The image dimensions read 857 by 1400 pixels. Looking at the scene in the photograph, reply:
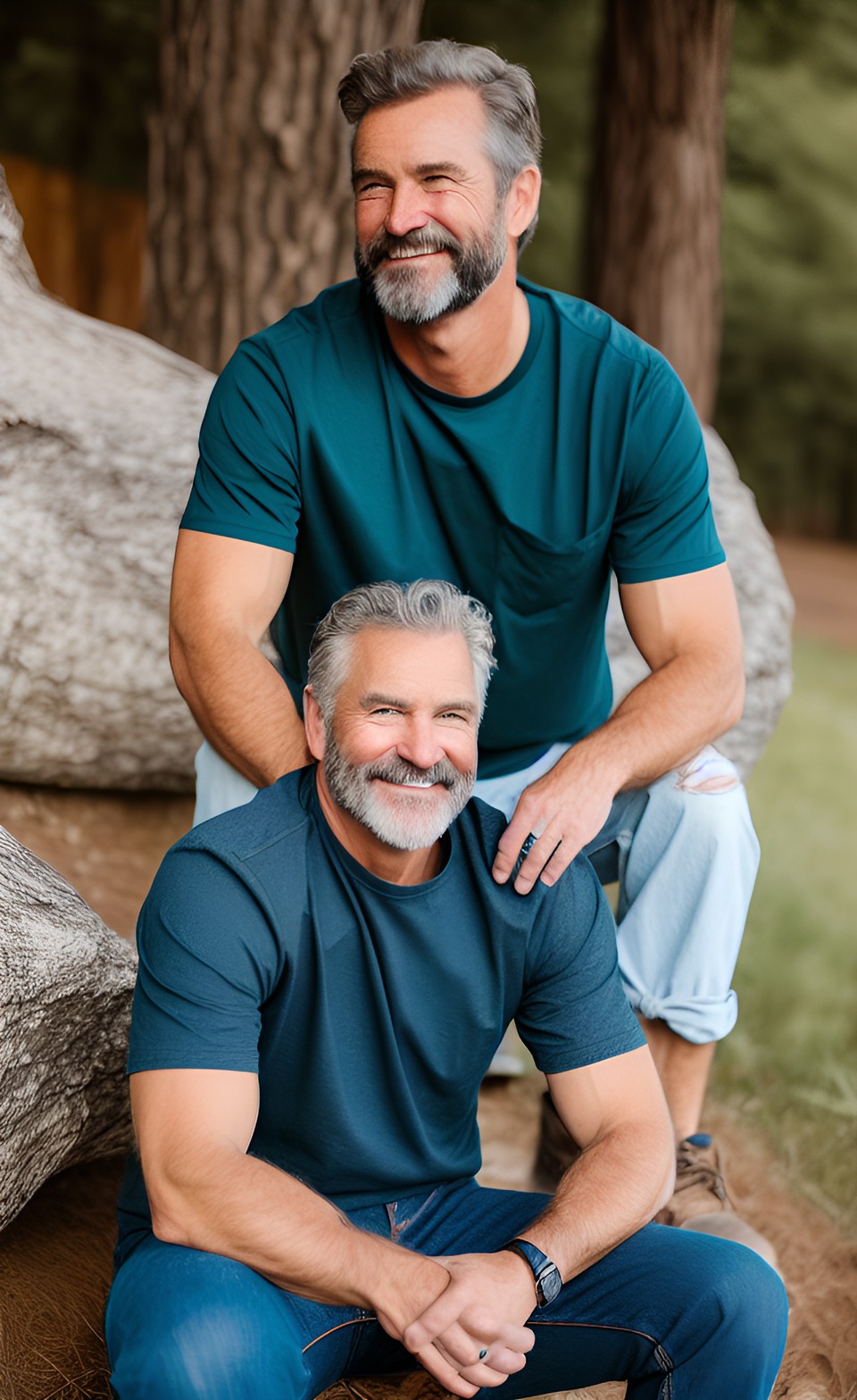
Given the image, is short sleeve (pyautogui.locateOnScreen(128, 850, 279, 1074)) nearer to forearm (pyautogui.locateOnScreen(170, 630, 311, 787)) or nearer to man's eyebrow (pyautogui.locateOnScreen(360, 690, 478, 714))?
man's eyebrow (pyautogui.locateOnScreen(360, 690, 478, 714))

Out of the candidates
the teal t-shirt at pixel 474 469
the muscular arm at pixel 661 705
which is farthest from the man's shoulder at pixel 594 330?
the muscular arm at pixel 661 705

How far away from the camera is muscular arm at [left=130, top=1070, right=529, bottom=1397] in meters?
1.76

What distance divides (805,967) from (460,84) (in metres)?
3.28

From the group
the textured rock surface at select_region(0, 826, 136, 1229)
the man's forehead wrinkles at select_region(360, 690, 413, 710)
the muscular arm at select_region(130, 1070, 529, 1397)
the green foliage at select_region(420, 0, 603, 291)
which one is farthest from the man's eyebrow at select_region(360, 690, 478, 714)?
the green foliage at select_region(420, 0, 603, 291)

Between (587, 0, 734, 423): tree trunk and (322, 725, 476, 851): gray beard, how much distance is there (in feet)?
12.2

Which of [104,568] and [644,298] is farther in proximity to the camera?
[644,298]

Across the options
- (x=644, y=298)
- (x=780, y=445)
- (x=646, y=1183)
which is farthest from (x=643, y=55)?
(x=780, y=445)

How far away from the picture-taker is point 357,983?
1.96m

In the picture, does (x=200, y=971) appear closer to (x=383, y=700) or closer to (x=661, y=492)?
(x=383, y=700)

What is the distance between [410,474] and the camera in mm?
2512

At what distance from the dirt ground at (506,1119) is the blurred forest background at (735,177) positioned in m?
2.72

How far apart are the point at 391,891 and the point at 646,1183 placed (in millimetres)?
504

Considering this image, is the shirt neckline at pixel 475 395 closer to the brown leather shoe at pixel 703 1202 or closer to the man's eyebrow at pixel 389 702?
the man's eyebrow at pixel 389 702

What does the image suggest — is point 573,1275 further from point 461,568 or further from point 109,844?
point 109,844
